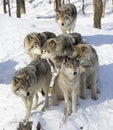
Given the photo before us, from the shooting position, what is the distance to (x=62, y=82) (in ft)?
33.5

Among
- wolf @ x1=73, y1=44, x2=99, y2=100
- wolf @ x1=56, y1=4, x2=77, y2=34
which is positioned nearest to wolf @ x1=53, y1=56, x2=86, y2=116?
wolf @ x1=73, y1=44, x2=99, y2=100

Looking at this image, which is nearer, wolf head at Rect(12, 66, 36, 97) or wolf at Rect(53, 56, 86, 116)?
wolf head at Rect(12, 66, 36, 97)

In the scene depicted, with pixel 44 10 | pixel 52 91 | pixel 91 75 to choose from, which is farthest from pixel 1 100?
pixel 44 10

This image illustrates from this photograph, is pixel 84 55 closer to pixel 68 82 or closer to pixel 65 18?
→ pixel 68 82

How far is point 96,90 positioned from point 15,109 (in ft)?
7.70

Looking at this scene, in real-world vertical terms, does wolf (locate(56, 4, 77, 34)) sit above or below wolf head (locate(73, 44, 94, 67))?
above

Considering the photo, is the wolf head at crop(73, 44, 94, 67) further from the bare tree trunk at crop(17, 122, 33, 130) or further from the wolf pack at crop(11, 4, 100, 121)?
the bare tree trunk at crop(17, 122, 33, 130)

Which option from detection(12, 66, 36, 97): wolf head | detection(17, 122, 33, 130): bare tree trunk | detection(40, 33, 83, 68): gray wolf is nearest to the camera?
detection(17, 122, 33, 130): bare tree trunk

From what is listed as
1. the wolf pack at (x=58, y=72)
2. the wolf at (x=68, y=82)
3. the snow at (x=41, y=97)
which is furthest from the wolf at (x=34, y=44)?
the wolf at (x=68, y=82)

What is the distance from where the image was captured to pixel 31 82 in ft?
30.6

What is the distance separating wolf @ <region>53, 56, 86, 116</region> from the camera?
9.84 m

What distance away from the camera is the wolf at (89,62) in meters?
11.0

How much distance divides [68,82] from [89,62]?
46.2 inches

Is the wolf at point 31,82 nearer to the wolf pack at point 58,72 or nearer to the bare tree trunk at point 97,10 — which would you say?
the wolf pack at point 58,72
